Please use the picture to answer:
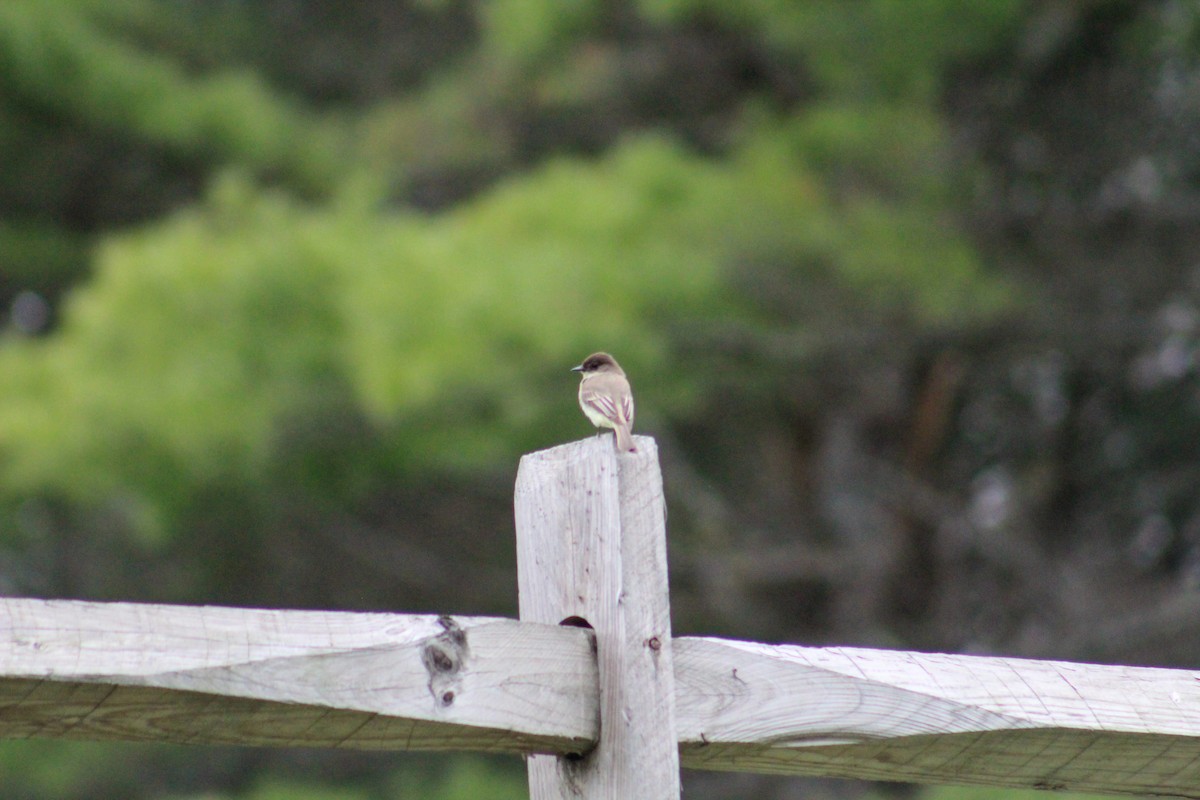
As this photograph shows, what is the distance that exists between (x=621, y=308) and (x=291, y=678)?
495cm

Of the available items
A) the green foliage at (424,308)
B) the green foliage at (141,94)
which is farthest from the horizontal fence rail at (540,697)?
the green foliage at (141,94)

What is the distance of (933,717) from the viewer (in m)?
1.58

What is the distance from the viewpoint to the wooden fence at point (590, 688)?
1.25m

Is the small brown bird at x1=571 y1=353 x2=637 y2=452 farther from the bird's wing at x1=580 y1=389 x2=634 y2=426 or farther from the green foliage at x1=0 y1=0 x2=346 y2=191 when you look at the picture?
the green foliage at x1=0 y1=0 x2=346 y2=191

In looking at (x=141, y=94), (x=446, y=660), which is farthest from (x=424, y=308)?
(x=446, y=660)

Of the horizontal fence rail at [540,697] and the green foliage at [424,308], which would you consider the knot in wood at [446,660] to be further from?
the green foliage at [424,308]

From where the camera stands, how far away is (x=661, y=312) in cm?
654

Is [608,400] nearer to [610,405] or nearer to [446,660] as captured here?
[610,405]

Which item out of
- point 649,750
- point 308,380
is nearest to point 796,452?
point 308,380

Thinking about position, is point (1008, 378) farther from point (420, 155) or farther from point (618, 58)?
point (420, 155)

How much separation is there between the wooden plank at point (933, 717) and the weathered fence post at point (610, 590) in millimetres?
59

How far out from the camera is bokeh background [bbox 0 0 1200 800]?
6492 millimetres

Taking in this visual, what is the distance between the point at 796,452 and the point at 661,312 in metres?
3.40

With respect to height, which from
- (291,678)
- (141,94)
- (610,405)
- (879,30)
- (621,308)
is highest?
(141,94)
